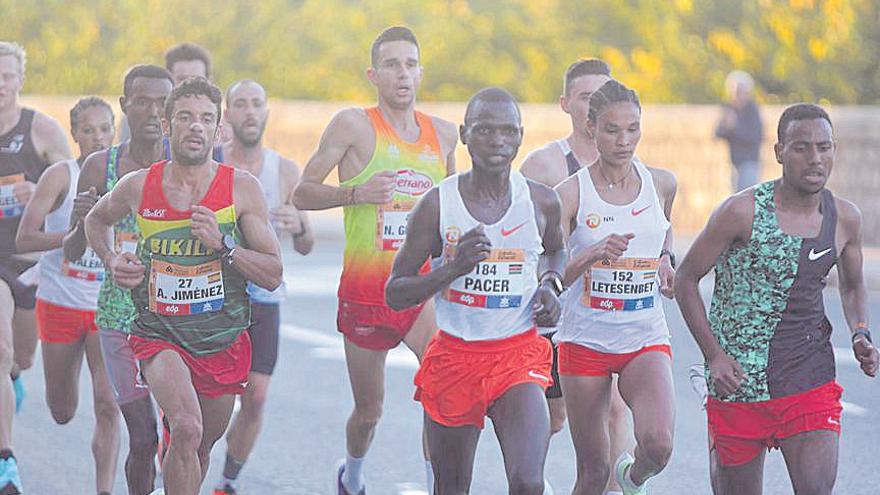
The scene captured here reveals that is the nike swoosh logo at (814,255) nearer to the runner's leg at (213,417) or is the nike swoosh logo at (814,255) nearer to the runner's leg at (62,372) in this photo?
the runner's leg at (213,417)

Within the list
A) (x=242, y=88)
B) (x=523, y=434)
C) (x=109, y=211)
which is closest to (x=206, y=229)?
(x=109, y=211)

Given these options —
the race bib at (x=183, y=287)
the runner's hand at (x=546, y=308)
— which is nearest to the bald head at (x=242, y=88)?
the race bib at (x=183, y=287)

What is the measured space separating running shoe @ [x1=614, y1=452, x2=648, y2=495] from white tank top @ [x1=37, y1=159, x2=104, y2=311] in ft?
8.53

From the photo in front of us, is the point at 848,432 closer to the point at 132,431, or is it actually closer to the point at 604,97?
the point at 604,97

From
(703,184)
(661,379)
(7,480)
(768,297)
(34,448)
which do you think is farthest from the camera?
(703,184)

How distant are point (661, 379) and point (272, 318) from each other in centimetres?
248

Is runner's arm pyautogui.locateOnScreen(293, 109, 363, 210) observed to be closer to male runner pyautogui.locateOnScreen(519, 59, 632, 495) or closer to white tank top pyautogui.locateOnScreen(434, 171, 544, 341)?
male runner pyautogui.locateOnScreen(519, 59, 632, 495)

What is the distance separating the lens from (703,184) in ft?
78.9

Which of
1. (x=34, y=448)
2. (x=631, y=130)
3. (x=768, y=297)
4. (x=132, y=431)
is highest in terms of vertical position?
(x=631, y=130)

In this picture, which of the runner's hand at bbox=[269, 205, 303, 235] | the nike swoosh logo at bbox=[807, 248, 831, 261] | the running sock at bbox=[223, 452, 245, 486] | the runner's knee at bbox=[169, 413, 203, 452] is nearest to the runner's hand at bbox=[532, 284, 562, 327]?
the nike swoosh logo at bbox=[807, 248, 831, 261]

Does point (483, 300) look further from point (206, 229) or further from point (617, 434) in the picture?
point (617, 434)

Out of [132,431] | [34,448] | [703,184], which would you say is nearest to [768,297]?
[132,431]

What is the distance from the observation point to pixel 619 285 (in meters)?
7.57

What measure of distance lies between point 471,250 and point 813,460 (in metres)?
1.39
